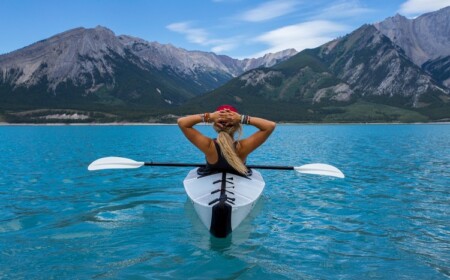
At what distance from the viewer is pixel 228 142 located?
12305 millimetres

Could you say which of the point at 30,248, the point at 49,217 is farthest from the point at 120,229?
the point at 49,217

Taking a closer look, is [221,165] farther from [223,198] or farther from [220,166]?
[223,198]

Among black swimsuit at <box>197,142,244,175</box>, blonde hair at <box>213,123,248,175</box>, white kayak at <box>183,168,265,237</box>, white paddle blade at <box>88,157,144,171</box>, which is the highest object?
blonde hair at <box>213,123,248,175</box>

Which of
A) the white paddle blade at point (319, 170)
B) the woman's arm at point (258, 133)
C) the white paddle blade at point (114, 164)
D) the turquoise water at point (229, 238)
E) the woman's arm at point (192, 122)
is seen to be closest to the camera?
the turquoise water at point (229, 238)

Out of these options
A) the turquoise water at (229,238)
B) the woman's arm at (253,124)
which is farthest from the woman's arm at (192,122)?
the turquoise water at (229,238)

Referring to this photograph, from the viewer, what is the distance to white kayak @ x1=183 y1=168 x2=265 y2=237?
11.2 meters

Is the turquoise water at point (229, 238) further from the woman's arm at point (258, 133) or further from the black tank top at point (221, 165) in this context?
the woman's arm at point (258, 133)

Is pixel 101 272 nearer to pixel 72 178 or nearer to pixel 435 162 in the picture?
pixel 72 178

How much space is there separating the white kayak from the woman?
731mm

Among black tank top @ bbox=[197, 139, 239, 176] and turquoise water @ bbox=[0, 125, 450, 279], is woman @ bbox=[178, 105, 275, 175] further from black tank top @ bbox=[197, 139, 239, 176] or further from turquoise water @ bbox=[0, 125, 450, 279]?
turquoise water @ bbox=[0, 125, 450, 279]

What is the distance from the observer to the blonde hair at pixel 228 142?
1223 cm

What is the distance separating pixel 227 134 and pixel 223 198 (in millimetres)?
2096

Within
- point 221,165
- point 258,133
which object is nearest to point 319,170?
point 221,165

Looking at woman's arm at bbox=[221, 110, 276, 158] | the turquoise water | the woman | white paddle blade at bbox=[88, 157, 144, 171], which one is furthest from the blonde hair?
white paddle blade at bbox=[88, 157, 144, 171]
